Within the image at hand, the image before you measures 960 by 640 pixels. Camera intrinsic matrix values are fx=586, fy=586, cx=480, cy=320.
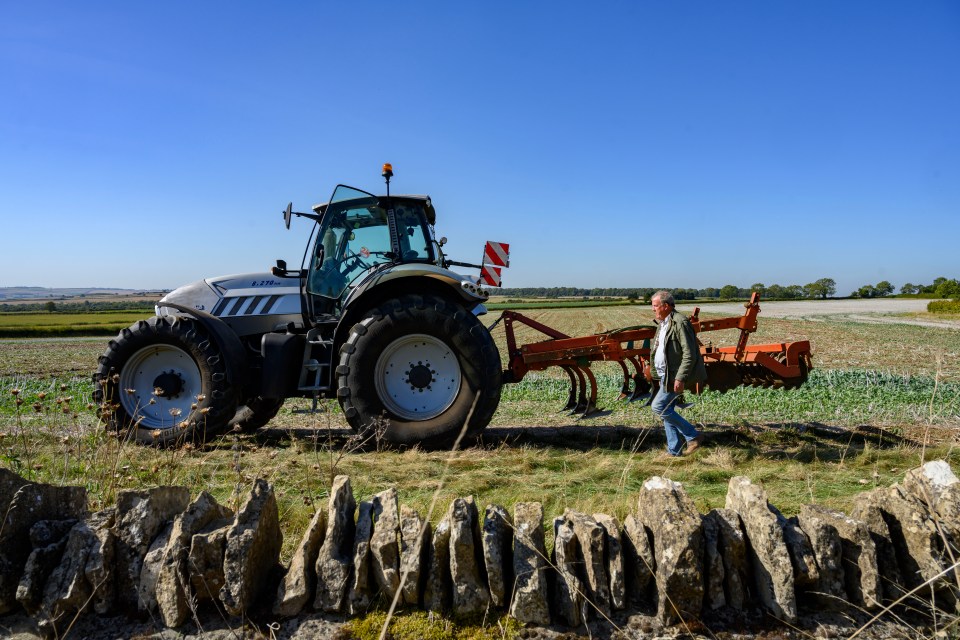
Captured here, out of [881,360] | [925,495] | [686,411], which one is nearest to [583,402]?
[686,411]

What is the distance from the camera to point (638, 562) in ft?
7.71

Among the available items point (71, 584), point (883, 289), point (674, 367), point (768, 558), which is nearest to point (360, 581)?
point (71, 584)

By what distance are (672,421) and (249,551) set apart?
4279 mm

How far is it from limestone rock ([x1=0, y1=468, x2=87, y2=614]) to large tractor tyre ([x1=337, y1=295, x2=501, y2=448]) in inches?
120

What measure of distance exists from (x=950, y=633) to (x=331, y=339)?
546 cm

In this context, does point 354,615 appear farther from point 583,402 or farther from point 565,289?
point 565,289

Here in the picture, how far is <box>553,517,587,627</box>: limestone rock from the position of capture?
7.38 ft

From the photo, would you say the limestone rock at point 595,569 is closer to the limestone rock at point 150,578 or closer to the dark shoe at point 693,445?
the limestone rock at point 150,578

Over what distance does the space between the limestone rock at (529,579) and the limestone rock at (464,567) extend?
0.14 metres

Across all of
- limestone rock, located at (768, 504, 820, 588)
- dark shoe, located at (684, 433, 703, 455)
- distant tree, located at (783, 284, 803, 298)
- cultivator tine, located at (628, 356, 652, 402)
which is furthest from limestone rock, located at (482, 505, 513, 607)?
distant tree, located at (783, 284, 803, 298)

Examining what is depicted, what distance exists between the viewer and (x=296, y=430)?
7250mm

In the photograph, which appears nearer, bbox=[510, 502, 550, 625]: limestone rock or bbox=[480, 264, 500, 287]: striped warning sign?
bbox=[510, 502, 550, 625]: limestone rock

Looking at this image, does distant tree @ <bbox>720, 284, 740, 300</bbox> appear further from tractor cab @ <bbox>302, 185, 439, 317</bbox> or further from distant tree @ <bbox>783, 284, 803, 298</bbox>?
tractor cab @ <bbox>302, 185, 439, 317</bbox>

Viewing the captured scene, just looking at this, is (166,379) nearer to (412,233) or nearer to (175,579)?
(412,233)
